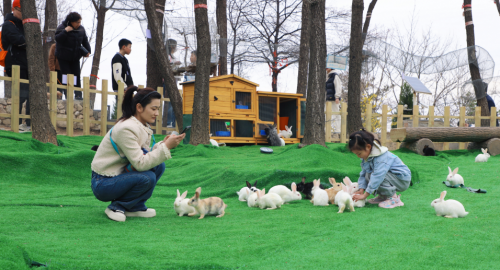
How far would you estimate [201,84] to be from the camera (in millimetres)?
8711

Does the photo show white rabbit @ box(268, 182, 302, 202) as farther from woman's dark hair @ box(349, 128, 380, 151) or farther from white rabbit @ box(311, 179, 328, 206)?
woman's dark hair @ box(349, 128, 380, 151)

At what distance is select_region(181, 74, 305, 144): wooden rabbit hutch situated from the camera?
9.84 m

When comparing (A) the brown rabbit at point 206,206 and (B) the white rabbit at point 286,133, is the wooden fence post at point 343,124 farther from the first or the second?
(A) the brown rabbit at point 206,206

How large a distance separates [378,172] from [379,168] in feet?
0.15

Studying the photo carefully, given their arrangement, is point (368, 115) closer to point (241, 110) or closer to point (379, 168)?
point (241, 110)

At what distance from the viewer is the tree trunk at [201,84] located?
8.65 m

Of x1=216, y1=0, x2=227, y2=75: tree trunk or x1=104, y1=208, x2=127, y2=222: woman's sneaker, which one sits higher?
x1=216, y1=0, x2=227, y2=75: tree trunk

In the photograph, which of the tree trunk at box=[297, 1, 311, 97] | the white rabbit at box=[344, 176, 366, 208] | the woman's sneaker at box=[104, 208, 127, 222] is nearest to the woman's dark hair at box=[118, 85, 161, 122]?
the woman's sneaker at box=[104, 208, 127, 222]

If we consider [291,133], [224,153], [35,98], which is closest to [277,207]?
[224,153]

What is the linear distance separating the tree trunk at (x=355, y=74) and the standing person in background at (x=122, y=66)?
220 inches

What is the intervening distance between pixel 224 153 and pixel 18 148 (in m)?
3.69

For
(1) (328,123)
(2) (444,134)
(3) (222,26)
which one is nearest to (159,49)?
(3) (222,26)

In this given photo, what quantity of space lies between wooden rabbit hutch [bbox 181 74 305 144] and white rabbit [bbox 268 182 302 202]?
528cm

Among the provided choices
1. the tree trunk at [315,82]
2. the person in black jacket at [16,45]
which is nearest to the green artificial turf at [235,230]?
the tree trunk at [315,82]
